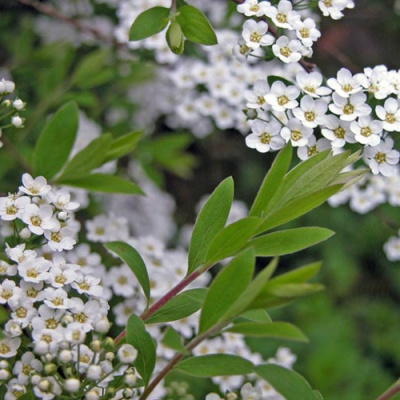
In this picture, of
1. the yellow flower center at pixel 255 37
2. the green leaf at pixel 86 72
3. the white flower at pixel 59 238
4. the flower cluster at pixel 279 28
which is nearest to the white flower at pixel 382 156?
the flower cluster at pixel 279 28

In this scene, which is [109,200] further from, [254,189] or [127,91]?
[254,189]

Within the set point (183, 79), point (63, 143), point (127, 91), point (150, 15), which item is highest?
point (150, 15)

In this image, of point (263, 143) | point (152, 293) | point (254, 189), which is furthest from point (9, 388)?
point (254, 189)

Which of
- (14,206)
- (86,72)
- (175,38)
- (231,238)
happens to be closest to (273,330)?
(231,238)

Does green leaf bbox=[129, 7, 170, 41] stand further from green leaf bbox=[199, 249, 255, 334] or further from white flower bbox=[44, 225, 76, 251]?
green leaf bbox=[199, 249, 255, 334]

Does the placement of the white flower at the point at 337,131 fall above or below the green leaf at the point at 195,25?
below

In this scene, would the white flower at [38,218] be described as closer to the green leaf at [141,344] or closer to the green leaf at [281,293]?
the green leaf at [141,344]

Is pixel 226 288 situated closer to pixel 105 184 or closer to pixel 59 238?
pixel 59 238
